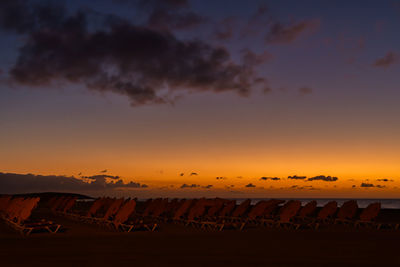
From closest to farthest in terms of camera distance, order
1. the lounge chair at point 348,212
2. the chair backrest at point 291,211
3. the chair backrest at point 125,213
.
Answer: the chair backrest at point 125,213
the chair backrest at point 291,211
the lounge chair at point 348,212

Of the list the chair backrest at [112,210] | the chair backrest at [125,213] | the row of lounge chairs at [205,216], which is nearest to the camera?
the chair backrest at [125,213]

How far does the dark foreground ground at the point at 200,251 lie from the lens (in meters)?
8.06

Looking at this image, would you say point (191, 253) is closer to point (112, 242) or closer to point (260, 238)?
point (112, 242)

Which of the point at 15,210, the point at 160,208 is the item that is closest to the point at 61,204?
the point at 160,208

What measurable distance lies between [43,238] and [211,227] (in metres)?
6.18

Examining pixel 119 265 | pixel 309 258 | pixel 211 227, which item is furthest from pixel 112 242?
pixel 211 227

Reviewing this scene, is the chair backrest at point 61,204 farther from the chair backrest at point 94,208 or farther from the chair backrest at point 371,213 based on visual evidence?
the chair backrest at point 371,213

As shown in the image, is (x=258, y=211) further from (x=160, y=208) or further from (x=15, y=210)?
(x=15, y=210)

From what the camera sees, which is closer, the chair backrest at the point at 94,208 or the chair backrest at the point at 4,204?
the chair backrest at the point at 94,208

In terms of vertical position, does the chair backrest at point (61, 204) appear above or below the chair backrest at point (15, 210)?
above

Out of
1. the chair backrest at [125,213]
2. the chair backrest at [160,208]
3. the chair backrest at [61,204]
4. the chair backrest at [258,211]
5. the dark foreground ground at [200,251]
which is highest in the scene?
the chair backrest at [61,204]

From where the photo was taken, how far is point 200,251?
9.54 metres

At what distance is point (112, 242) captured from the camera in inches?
433

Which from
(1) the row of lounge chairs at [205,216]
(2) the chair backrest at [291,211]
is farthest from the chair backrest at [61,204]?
(2) the chair backrest at [291,211]
